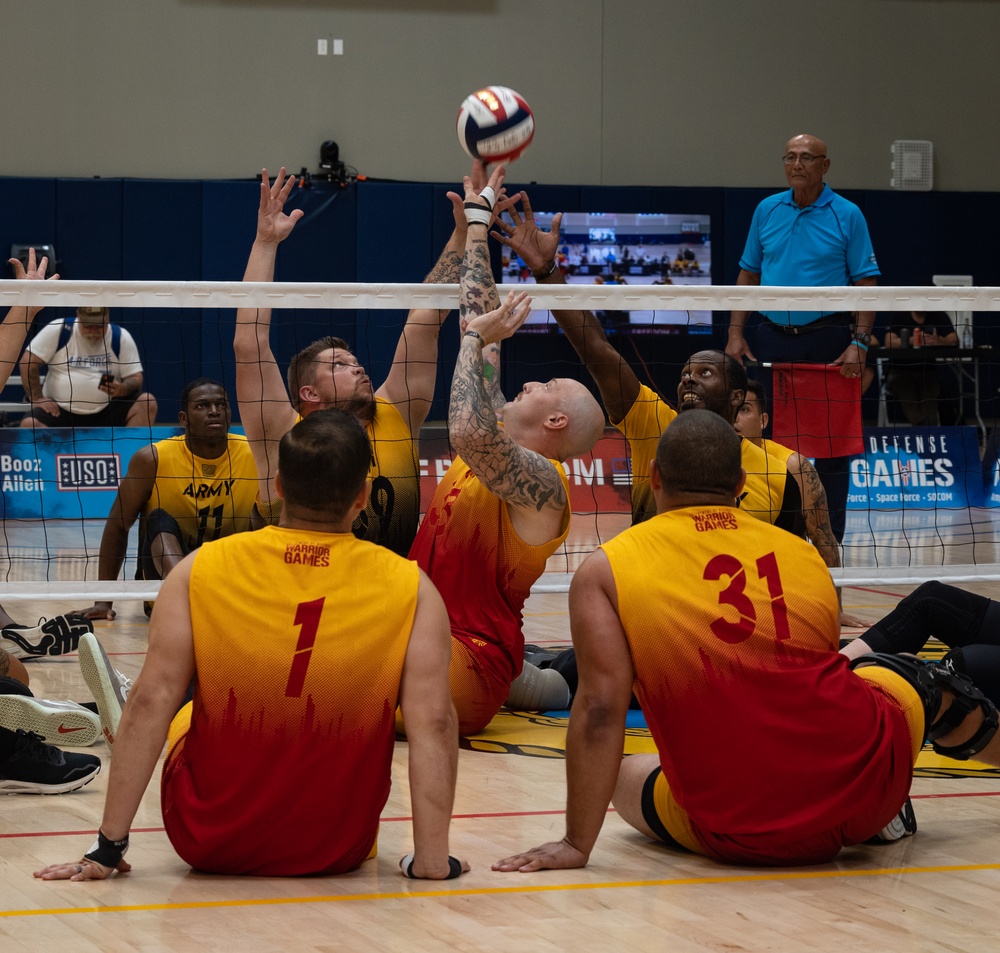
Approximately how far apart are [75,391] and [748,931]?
35.7 ft

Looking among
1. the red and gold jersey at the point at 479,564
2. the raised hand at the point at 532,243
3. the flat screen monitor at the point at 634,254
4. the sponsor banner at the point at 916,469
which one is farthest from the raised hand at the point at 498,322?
the flat screen monitor at the point at 634,254

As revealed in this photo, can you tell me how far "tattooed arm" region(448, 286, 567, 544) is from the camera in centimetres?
432

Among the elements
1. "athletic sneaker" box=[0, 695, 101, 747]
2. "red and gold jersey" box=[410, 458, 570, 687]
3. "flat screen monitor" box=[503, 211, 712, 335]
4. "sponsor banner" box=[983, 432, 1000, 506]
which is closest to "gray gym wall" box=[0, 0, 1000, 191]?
"flat screen monitor" box=[503, 211, 712, 335]

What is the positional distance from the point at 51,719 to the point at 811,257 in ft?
17.8

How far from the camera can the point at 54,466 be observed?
12.0 metres

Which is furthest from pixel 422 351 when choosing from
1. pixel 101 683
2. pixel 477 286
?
pixel 101 683

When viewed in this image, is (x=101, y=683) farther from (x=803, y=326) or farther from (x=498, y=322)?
(x=803, y=326)

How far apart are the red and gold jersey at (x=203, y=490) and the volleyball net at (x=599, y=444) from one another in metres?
0.72

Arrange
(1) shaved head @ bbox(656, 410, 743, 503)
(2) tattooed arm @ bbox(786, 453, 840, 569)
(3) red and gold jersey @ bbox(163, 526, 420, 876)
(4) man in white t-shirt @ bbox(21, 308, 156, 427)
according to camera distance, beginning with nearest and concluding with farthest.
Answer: (3) red and gold jersey @ bbox(163, 526, 420, 876) → (1) shaved head @ bbox(656, 410, 743, 503) → (2) tattooed arm @ bbox(786, 453, 840, 569) → (4) man in white t-shirt @ bbox(21, 308, 156, 427)

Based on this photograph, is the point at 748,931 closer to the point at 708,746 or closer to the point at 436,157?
the point at 708,746

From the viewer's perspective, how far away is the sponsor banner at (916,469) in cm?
1265

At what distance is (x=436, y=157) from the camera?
759 inches

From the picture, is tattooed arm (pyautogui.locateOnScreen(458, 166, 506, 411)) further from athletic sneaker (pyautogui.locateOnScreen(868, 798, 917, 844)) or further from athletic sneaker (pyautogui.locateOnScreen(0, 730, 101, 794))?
athletic sneaker (pyautogui.locateOnScreen(868, 798, 917, 844))

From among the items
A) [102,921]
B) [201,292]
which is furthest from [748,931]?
[201,292]
